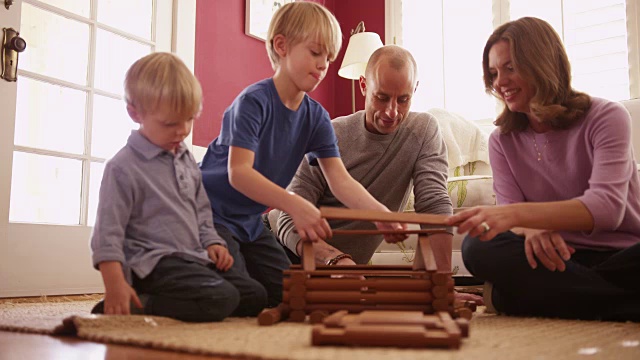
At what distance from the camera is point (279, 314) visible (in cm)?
114

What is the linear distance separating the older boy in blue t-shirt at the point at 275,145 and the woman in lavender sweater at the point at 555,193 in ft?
0.97

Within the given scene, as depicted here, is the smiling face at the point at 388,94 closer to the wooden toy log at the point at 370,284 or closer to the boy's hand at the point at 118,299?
the wooden toy log at the point at 370,284

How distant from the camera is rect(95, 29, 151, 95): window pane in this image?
2.70 meters

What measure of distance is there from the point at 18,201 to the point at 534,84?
6.02 ft

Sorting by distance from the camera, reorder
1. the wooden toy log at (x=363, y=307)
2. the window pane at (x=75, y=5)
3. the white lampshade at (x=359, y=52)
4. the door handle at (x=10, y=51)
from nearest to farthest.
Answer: the wooden toy log at (x=363, y=307) → the door handle at (x=10, y=51) → the window pane at (x=75, y=5) → the white lampshade at (x=359, y=52)

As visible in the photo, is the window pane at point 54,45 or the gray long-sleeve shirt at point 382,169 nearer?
the gray long-sleeve shirt at point 382,169

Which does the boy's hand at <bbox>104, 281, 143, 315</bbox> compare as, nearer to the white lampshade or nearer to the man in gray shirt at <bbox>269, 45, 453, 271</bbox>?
the man in gray shirt at <bbox>269, 45, 453, 271</bbox>

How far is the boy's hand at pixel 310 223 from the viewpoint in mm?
1212

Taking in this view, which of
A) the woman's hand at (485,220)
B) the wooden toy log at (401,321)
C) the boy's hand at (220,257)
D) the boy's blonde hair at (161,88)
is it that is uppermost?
the boy's blonde hair at (161,88)

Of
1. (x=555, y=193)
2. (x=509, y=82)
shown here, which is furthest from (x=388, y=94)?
(x=555, y=193)

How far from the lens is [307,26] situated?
1454 millimetres

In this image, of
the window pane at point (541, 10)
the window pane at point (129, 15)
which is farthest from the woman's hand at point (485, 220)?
the window pane at point (541, 10)

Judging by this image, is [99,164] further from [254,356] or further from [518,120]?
[254,356]

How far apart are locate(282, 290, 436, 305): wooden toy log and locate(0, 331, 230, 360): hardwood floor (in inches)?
13.1
